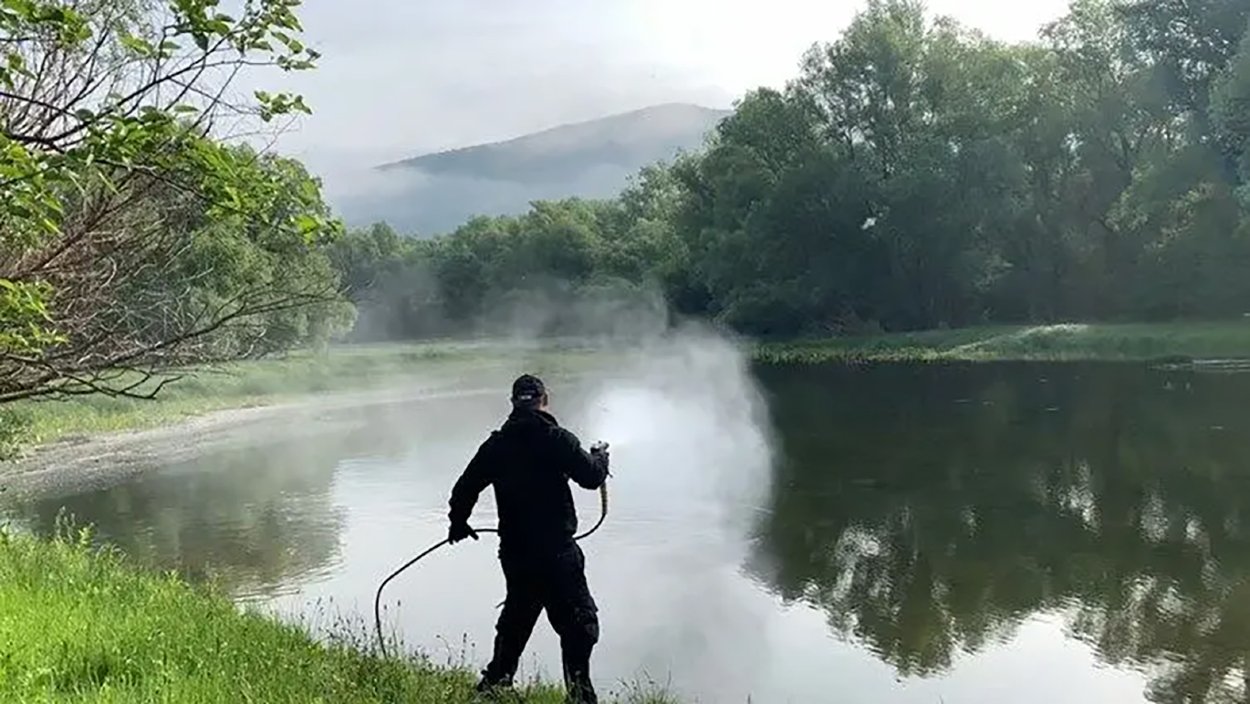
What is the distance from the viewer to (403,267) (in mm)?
118312

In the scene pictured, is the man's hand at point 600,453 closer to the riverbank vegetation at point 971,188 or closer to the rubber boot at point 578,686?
the rubber boot at point 578,686

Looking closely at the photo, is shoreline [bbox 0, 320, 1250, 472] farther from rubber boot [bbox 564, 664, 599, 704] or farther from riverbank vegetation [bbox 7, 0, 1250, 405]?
rubber boot [bbox 564, 664, 599, 704]

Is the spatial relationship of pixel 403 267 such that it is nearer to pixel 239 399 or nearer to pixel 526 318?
pixel 526 318

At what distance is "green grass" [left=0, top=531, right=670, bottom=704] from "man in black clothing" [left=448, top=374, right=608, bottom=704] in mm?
747

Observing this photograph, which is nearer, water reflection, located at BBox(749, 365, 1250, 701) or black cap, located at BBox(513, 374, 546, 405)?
black cap, located at BBox(513, 374, 546, 405)

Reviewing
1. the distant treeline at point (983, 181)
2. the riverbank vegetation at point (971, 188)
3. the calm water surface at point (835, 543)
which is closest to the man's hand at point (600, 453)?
the calm water surface at point (835, 543)

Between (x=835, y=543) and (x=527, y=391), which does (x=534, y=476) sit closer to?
(x=527, y=391)

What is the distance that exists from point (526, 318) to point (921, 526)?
274 ft

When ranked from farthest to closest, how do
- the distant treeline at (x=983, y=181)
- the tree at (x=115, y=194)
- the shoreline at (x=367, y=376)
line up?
the distant treeline at (x=983, y=181) < the shoreline at (x=367, y=376) < the tree at (x=115, y=194)

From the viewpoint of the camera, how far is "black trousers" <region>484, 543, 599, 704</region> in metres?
7.24

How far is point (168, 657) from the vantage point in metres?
6.98

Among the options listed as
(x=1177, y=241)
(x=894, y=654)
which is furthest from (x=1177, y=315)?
(x=894, y=654)

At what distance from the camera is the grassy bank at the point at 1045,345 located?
45.7 m

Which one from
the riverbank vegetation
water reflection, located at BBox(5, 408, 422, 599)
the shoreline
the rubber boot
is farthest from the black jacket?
the riverbank vegetation
